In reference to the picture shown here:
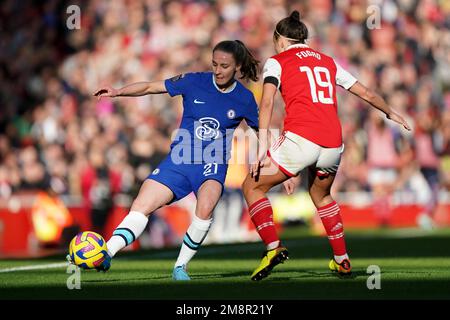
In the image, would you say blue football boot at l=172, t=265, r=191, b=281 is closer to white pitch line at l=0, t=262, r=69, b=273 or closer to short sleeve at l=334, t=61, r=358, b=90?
short sleeve at l=334, t=61, r=358, b=90

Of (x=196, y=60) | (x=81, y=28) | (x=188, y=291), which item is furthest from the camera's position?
(x=81, y=28)

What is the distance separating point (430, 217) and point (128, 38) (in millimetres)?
7830

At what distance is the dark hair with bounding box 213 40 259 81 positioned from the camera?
10352 mm

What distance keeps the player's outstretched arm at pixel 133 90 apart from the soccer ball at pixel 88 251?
1.21 meters

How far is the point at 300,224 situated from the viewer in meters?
22.7

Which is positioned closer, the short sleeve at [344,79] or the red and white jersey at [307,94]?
the red and white jersey at [307,94]

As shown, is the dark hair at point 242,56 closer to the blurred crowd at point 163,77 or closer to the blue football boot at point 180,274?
the blue football boot at point 180,274

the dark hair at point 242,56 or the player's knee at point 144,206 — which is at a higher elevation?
the dark hair at point 242,56

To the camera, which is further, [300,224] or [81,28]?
[81,28]

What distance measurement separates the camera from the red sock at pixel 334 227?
10455 millimetres

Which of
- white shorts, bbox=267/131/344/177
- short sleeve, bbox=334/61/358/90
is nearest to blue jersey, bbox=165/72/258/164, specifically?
white shorts, bbox=267/131/344/177

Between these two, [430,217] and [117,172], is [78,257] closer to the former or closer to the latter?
[117,172]

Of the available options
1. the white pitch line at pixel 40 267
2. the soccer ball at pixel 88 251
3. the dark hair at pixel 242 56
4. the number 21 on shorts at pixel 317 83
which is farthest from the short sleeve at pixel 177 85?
the white pitch line at pixel 40 267
